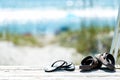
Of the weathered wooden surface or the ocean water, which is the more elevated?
the ocean water

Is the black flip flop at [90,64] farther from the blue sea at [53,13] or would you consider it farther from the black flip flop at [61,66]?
the blue sea at [53,13]

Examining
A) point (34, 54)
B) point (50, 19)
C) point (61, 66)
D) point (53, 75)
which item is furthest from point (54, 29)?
point (53, 75)

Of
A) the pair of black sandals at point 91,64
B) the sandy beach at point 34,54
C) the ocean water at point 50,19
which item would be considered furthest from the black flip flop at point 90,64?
the ocean water at point 50,19

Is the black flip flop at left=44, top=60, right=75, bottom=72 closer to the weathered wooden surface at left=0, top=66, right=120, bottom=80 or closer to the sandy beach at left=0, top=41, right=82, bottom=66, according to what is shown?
the weathered wooden surface at left=0, top=66, right=120, bottom=80

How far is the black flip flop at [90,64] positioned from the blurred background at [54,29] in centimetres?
133

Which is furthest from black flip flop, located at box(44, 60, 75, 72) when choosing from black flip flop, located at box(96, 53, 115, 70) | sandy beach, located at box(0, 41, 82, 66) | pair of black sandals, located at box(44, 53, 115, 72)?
sandy beach, located at box(0, 41, 82, 66)

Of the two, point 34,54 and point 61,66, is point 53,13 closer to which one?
point 34,54

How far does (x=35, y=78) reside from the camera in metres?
1.34

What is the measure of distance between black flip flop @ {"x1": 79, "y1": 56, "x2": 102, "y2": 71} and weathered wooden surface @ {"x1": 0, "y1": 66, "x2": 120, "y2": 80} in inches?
0.9

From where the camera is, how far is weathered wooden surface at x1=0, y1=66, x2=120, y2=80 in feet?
4.44

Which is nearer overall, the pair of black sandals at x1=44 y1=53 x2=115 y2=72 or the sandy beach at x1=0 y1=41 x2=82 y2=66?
the pair of black sandals at x1=44 y1=53 x2=115 y2=72

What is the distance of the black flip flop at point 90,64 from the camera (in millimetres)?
1457

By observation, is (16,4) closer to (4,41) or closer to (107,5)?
(4,41)

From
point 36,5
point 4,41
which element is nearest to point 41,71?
point 4,41
